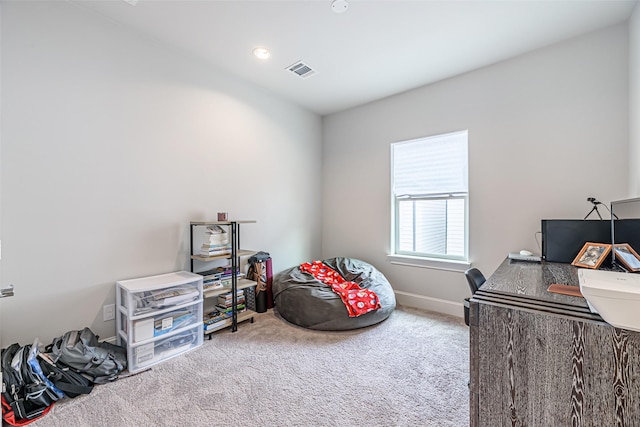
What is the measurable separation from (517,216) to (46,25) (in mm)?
4152

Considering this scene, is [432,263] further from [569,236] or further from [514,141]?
[514,141]

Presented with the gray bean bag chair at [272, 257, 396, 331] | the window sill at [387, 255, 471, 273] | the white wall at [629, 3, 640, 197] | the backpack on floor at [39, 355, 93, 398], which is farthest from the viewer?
the window sill at [387, 255, 471, 273]

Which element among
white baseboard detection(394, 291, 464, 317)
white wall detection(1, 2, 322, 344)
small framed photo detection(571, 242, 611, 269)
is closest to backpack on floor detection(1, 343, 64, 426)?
white wall detection(1, 2, 322, 344)

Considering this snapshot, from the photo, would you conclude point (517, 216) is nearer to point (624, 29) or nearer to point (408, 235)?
point (408, 235)

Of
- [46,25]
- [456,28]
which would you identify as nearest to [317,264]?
[456,28]

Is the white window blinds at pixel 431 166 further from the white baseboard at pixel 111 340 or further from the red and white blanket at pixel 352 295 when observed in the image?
the white baseboard at pixel 111 340

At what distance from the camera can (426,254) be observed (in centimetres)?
315

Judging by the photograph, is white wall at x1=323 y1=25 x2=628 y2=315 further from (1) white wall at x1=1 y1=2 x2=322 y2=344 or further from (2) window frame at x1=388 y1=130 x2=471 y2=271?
(1) white wall at x1=1 y1=2 x2=322 y2=344

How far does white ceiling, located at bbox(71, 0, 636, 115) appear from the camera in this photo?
1.91m

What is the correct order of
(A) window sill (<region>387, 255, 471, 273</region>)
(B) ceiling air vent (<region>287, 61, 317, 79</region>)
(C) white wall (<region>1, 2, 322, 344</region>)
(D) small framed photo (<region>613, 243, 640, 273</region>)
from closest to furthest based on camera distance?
(D) small framed photo (<region>613, 243, 640, 273</region>), (C) white wall (<region>1, 2, 322, 344</region>), (B) ceiling air vent (<region>287, 61, 317, 79</region>), (A) window sill (<region>387, 255, 471, 273</region>)

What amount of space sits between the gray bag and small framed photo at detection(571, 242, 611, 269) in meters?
3.22

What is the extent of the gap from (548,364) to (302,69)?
9.63 ft

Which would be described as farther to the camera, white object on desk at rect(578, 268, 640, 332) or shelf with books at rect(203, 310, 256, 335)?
shelf with books at rect(203, 310, 256, 335)

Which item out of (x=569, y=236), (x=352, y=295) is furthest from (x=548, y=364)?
(x=352, y=295)
